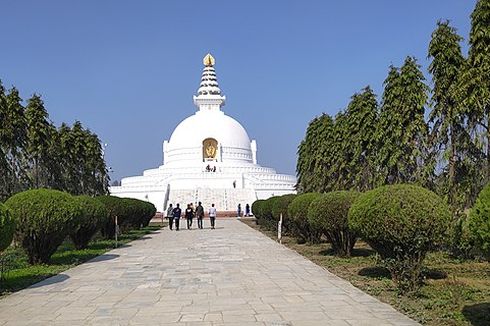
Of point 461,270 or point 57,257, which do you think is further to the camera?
point 57,257

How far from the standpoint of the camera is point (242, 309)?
28.9ft

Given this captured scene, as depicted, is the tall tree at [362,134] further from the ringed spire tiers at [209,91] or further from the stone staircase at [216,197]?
the ringed spire tiers at [209,91]

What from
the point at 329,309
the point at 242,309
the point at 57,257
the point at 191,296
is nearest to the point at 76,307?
the point at 191,296

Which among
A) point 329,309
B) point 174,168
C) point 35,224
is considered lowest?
point 329,309

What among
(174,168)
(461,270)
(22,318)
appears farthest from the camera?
(174,168)

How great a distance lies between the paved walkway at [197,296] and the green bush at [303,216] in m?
3.76

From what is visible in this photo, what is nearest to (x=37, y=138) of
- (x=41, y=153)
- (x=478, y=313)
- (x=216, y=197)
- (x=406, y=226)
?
(x=41, y=153)

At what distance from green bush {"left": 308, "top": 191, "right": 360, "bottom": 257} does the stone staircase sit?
1532 inches

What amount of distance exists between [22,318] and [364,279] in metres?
6.88

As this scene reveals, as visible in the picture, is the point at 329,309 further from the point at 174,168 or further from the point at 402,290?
the point at 174,168

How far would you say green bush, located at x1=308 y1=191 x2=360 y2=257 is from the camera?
616 inches

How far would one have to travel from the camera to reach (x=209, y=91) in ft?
270

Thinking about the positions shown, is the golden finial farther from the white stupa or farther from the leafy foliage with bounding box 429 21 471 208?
the leafy foliage with bounding box 429 21 471 208

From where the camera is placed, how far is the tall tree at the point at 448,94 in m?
17.3
